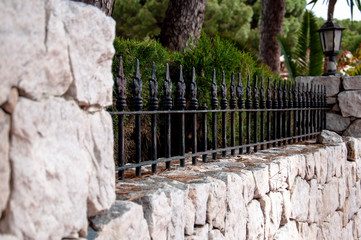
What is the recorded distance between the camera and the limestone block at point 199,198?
2.17 metres

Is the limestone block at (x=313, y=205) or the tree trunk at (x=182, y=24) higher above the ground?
the tree trunk at (x=182, y=24)

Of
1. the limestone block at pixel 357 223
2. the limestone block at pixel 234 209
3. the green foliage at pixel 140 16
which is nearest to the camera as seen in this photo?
the limestone block at pixel 234 209

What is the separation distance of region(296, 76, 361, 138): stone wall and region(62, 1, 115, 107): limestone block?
5.03 m

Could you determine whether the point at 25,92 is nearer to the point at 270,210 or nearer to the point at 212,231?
the point at 212,231

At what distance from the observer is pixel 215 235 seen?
2.38 meters

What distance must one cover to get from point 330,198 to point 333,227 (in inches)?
14.3

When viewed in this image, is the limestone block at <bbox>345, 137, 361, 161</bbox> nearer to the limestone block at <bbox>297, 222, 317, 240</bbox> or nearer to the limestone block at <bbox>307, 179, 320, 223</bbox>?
the limestone block at <bbox>307, 179, 320, 223</bbox>

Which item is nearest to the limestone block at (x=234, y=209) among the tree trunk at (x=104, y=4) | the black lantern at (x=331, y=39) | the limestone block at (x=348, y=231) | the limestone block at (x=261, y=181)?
the limestone block at (x=261, y=181)

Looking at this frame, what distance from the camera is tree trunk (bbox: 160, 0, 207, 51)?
18.6ft

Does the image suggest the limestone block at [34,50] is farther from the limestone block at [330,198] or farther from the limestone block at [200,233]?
the limestone block at [330,198]

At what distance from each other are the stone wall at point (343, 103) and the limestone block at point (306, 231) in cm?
229

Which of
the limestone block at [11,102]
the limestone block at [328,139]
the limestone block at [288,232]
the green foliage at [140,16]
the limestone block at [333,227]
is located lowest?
the limestone block at [333,227]

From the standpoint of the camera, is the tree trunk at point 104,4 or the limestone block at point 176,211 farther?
the tree trunk at point 104,4

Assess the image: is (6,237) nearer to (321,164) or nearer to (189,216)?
(189,216)
